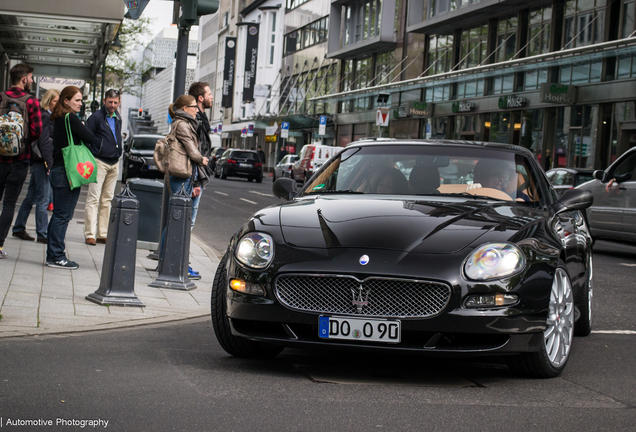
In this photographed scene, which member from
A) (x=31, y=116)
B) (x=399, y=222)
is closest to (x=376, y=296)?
(x=399, y=222)

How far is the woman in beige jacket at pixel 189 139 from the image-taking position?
28.8 ft

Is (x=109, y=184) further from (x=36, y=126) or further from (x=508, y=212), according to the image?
(x=508, y=212)

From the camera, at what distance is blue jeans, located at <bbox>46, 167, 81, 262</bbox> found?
873 cm

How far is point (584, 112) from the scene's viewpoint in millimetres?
31375

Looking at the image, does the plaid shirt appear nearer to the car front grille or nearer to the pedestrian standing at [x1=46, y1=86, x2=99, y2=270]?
the pedestrian standing at [x1=46, y1=86, x2=99, y2=270]

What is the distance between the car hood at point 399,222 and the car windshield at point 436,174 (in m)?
0.35

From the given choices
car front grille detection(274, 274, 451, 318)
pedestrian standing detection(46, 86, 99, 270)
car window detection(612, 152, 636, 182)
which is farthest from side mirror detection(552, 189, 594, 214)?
car window detection(612, 152, 636, 182)

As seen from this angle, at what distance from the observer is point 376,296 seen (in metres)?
4.59

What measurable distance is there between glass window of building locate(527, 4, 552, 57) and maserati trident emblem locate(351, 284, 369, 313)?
3108 cm

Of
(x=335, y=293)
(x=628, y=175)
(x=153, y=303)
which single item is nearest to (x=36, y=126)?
(x=153, y=303)

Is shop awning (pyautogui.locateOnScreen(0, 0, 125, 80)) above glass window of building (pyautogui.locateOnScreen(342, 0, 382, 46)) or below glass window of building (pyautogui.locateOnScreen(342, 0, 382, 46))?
below

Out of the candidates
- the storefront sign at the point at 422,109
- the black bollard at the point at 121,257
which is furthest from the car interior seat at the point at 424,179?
the storefront sign at the point at 422,109

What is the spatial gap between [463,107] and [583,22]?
8.65 m

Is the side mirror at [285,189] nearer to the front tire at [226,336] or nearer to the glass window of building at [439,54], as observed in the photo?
the front tire at [226,336]
